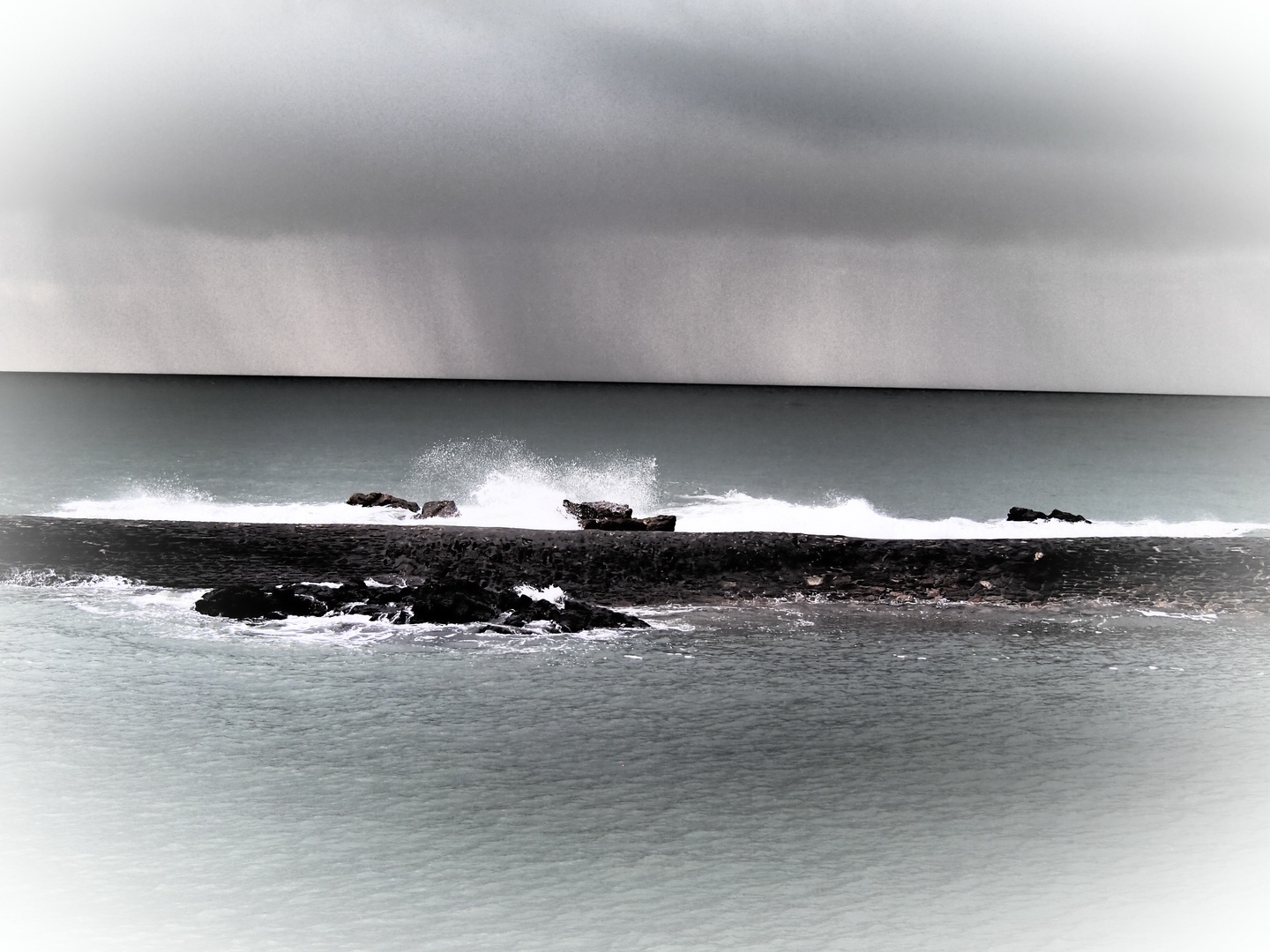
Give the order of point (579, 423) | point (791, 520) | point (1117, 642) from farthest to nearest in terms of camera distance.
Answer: point (579, 423)
point (791, 520)
point (1117, 642)

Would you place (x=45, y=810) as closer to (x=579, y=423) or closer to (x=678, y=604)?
(x=678, y=604)

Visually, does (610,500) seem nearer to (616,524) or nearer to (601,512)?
(601,512)

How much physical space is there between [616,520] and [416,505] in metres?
5.33

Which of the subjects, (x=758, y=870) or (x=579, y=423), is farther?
(x=579, y=423)

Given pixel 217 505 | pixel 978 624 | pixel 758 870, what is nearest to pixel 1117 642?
pixel 978 624

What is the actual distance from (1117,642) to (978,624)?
5.07 ft

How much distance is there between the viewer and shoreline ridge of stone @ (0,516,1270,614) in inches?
590

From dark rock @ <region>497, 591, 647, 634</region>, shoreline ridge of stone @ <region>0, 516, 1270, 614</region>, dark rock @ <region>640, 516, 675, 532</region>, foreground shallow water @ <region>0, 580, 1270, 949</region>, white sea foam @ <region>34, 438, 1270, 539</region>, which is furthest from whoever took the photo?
white sea foam @ <region>34, 438, 1270, 539</region>

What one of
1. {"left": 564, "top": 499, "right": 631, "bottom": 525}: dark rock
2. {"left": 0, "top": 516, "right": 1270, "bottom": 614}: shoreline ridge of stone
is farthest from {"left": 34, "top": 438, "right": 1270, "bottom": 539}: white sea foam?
{"left": 0, "top": 516, "right": 1270, "bottom": 614}: shoreline ridge of stone

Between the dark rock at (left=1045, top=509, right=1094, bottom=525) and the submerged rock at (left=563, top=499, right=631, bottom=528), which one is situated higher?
the dark rock at (left=1045, top=509, right=1094, bottom=525)

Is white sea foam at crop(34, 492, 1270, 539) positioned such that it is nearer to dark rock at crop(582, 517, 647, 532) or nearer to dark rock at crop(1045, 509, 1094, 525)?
dark rock at crop(1045, 509, 1094, 525)

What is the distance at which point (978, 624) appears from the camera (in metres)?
13.7

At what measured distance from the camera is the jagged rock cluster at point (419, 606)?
13180 millimetres

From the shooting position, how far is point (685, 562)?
15.4m
